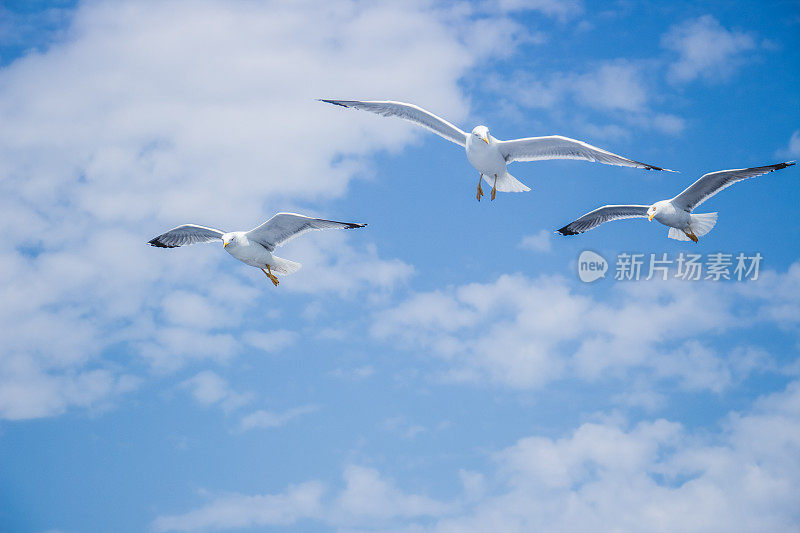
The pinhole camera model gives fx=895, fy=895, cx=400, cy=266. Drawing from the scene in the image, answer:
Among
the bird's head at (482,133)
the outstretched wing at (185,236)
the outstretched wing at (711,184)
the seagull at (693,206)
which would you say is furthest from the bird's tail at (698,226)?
the outstretched wing at (185,236)

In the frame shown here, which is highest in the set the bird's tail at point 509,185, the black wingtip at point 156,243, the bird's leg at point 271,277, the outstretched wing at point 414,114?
the outstretched wing at point 414,114

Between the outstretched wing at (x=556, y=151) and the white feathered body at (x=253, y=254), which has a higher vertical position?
the outstretched wing at (x=556, y=151)

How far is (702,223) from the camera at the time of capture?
1905cm

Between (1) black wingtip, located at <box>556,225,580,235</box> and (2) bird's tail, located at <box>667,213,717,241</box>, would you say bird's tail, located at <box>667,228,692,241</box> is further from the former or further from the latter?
(1) black wingtip, located at <box>556,225,580,235</box>

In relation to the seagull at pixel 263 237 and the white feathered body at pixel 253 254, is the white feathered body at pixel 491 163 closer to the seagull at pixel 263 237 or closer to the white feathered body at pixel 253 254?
the seagull at pixel 263 237

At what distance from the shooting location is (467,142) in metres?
18.0

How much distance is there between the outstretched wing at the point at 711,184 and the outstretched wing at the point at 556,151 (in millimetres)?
2181

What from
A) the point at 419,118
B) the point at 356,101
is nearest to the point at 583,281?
the point at 419,118

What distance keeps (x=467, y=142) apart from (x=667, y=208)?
4.64 m

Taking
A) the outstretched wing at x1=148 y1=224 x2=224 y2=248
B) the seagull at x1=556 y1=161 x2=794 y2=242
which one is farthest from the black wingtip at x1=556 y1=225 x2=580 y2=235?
the outstretched wing at x1=148 y1=224 x2=224 y2=248

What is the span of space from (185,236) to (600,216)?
9284 mm

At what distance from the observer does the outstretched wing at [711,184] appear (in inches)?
713

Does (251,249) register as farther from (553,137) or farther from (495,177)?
(553,137)

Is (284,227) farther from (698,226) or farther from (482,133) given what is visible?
(698,226)
